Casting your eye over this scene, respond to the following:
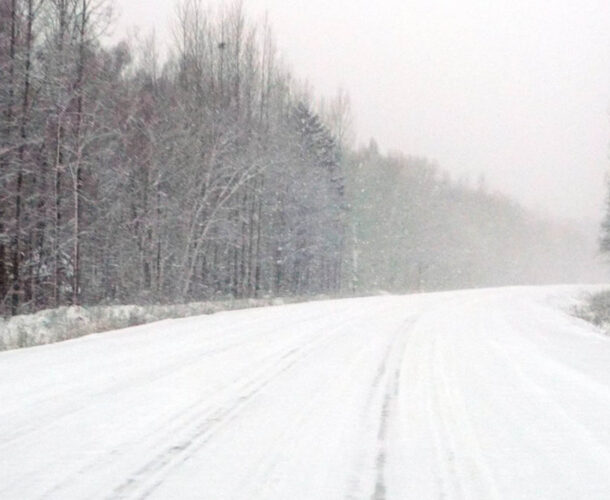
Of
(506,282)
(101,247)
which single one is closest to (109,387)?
(101,247)

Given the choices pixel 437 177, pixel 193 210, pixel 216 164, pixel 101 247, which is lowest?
pixel 101 247

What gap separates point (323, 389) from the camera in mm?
6637

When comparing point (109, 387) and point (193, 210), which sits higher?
point (193, 210)

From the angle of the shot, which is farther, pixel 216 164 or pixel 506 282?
pixel 506 282

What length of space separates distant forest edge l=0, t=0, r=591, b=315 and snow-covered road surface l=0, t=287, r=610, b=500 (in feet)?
33.3

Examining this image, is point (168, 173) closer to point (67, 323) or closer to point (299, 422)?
point (67, 323)

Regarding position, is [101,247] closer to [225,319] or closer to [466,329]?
[225,319]

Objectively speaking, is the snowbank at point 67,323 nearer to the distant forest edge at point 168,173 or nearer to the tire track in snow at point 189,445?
the distant forest edge at point 168,173

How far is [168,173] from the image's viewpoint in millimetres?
29375

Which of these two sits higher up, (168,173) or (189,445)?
(168,173)

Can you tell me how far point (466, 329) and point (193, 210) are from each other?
16642 millimetres

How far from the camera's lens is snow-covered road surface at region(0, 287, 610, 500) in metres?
3.71

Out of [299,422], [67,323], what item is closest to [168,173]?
[67,323]

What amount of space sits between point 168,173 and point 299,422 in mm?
25671
